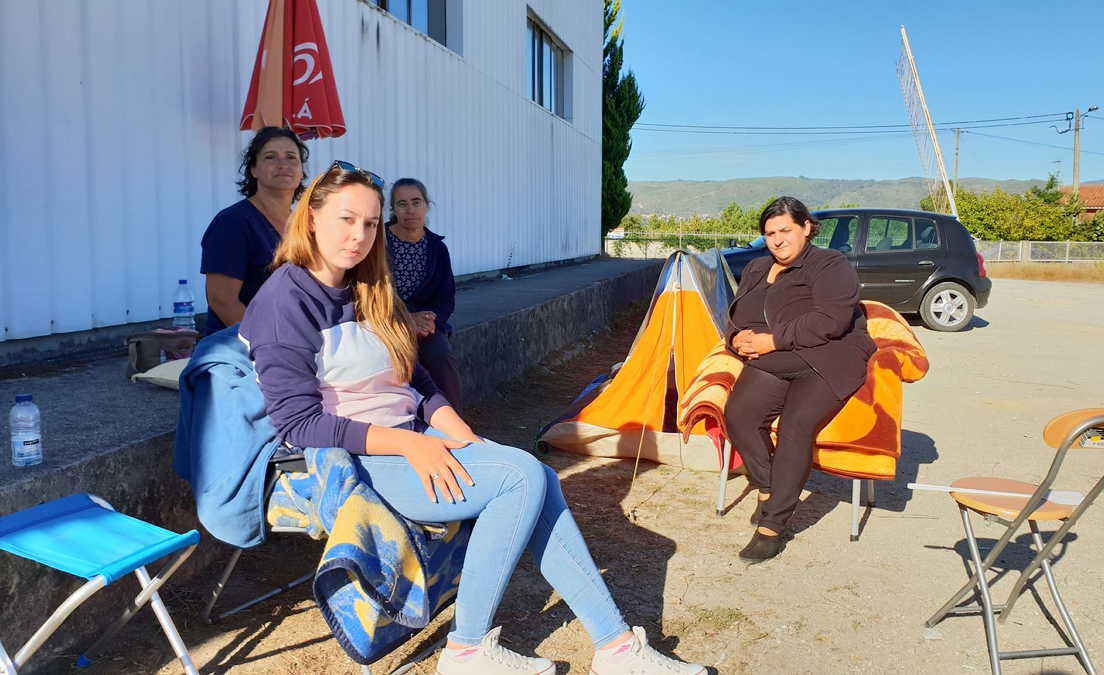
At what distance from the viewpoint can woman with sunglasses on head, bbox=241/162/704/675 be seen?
8.14 ft

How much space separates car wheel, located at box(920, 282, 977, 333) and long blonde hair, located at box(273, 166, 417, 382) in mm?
10577

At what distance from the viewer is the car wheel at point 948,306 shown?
464 inches

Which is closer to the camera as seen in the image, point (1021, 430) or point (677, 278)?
point (677, 278)

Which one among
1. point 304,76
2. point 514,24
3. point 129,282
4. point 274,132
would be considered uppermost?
point 514,24

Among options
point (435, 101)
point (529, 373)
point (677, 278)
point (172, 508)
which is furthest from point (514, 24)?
point (172, 508)

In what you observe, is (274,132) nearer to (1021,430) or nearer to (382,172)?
(382,172)

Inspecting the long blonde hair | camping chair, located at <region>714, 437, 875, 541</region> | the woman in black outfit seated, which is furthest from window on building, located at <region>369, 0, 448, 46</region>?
the long blonde hair

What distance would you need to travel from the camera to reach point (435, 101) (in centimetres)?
962

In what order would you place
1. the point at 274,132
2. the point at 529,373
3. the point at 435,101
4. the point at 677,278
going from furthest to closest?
the point at 435,101
the point at 529,373
the point at 677,278
the point at 274,132

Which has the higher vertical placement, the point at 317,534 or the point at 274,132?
the point at 274,132

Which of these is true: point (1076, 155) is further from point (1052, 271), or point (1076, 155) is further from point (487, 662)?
point (487, 662)

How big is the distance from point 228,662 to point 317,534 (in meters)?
0.58

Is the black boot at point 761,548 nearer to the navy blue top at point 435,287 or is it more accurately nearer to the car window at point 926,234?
the navy blue top at point 435,287

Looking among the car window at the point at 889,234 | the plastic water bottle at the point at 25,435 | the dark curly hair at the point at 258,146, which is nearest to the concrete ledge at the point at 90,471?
the plastic water bottle at the point at 25,435
